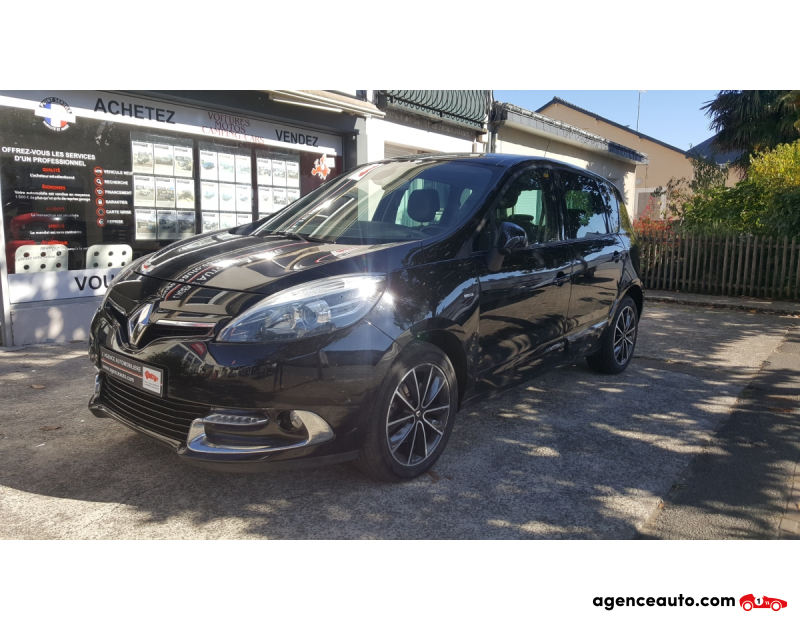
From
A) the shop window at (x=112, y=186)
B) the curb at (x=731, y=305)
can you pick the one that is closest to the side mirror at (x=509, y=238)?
the shop window at (x=112, y=186)

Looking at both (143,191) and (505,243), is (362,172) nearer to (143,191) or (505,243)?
(505,243)

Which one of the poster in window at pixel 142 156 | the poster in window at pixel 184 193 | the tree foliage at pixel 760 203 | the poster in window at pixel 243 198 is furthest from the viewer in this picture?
the tree foliage at pixel 760 203

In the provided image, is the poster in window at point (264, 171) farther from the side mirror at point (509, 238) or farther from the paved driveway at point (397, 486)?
the side mirror at point (509, 238)

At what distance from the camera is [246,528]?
2.90 m

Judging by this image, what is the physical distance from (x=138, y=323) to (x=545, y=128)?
14472 mm

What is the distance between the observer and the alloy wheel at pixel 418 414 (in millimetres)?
3270

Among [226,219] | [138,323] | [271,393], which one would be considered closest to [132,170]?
[226,219]

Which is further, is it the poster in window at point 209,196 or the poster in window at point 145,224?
the poster in window at point 209,196

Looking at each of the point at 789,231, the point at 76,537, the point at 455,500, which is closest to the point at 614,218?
the point at 455,500

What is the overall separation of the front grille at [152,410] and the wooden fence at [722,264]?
33.2ft

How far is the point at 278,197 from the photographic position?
977 cm
